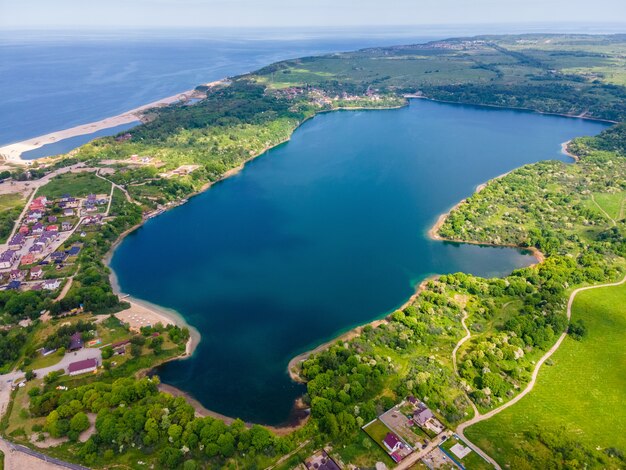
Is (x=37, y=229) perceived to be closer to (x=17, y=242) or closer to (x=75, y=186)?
(x=17, y=242)

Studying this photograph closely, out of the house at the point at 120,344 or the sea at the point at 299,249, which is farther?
the sea at the point at 299,249

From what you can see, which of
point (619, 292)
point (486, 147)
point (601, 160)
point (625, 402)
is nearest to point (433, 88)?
point (486, 147)

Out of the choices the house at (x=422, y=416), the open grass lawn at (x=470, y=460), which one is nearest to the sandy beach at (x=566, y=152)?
the house at (x=422, y=416)

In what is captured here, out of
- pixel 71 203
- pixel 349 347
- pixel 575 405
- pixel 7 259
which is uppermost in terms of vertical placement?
pixel 71 203

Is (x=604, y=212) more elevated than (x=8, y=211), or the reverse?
(x=8, y=211)

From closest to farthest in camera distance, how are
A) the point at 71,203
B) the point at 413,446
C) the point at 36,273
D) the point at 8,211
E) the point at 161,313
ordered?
the point at 413,446 → the point at 161,313 → the point at 36,273 → the point at 8,211 → the point at 71,203

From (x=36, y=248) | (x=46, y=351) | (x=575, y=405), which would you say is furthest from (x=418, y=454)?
(x=36, y=248)

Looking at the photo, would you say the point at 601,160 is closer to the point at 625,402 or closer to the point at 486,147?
the point at 486,147

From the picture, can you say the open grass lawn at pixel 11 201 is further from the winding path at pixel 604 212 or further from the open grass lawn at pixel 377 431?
the winding path at pixel 604 212
